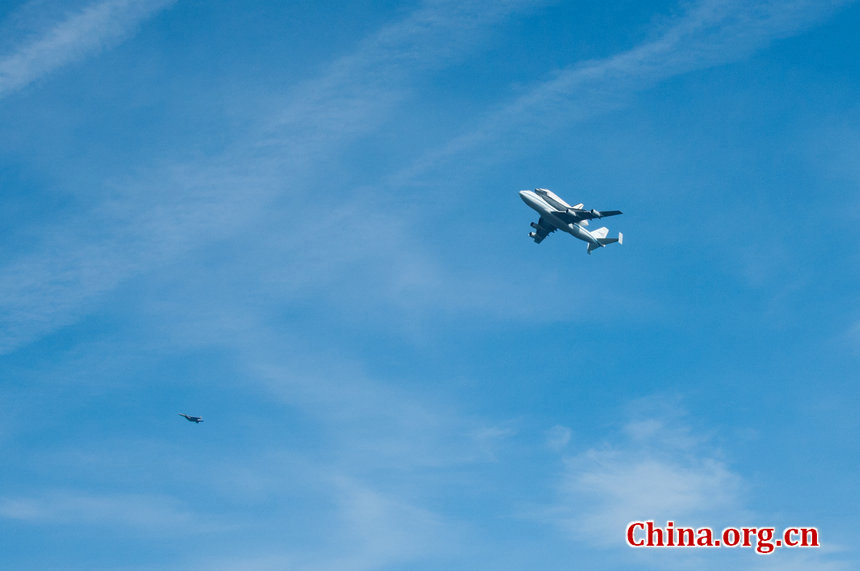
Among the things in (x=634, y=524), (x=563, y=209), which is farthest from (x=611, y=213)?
(x=634, y=524)

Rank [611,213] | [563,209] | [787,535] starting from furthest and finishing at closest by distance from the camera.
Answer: [563,209] → [611,213] → [787,535]

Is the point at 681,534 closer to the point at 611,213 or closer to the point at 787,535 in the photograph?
the point at 787,535

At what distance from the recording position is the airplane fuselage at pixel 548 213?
186750 mm

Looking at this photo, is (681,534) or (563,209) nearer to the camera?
(681,534)

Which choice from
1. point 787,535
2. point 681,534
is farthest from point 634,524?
point 787,535

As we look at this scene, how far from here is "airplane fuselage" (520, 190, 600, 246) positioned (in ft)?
613

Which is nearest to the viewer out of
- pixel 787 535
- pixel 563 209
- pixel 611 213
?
pixel 787 535

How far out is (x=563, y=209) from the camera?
18812 centimetres

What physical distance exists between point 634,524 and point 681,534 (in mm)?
7595

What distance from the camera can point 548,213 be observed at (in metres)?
189

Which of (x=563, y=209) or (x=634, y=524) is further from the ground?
(x=563, y=209)

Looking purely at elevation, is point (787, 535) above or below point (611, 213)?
below

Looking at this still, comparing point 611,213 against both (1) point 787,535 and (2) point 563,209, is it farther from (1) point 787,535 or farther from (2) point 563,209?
(1) point 787,535

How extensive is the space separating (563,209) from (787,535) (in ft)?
286
